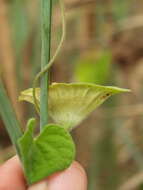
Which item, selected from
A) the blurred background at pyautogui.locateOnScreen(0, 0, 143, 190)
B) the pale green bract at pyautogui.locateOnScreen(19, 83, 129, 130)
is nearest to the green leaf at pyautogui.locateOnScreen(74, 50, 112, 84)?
the blurred background at pyautogui.locateOnScreen(0, 0, 143, 190)

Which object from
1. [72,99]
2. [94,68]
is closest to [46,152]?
[72,99]

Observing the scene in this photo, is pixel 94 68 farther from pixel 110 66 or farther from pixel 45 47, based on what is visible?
pixel 45 47

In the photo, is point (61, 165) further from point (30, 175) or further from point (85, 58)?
point (85, 58)

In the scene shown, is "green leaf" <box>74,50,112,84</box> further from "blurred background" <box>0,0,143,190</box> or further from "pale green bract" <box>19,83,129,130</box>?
"pale green bract" <box>19,83,129,130</box>

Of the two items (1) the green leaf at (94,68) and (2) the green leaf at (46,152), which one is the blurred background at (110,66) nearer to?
(1) the green leaf at (94,68)

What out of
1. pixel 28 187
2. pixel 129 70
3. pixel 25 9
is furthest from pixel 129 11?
pixel 28 187

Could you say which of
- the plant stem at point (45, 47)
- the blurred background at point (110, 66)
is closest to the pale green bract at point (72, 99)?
the plant stem at point (45, 47)
